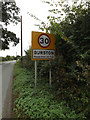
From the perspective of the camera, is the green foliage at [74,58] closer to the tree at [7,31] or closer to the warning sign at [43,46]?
the warning sign at [43,46]

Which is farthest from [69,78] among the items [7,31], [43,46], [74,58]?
[7,31]

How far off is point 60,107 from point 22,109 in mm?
1047

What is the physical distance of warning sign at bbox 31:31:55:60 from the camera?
3739 mm

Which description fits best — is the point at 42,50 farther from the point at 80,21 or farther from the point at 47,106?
the point at 47,106

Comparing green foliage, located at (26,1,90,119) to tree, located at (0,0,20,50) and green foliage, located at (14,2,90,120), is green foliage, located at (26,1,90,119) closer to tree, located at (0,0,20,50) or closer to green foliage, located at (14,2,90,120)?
green foliage, located at (14,2,90,120)

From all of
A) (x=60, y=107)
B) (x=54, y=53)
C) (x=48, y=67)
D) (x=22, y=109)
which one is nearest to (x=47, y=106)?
(x=60, y=107)

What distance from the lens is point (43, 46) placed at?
3.84m

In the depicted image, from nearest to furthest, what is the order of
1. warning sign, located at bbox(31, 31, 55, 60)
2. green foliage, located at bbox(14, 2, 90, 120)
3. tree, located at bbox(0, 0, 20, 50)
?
green foliage, located at bbox(14, 2, 90, 120) → warning sign, located at bbox(31, 31, 55, 60) → tree, located at bbox(0, 0, 20, 50)

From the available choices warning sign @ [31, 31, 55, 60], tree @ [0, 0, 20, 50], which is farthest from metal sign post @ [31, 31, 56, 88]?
tree @ [0, 0, 20, 50]

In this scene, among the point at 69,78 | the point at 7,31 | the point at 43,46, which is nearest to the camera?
the point at 69,78

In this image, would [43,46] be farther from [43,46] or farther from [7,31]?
[7,31]

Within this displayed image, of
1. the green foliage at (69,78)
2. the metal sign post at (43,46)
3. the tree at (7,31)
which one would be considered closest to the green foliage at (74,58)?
the green foliage at (69,78)

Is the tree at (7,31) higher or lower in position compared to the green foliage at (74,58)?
higher

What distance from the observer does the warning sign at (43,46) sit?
3.74 meters
